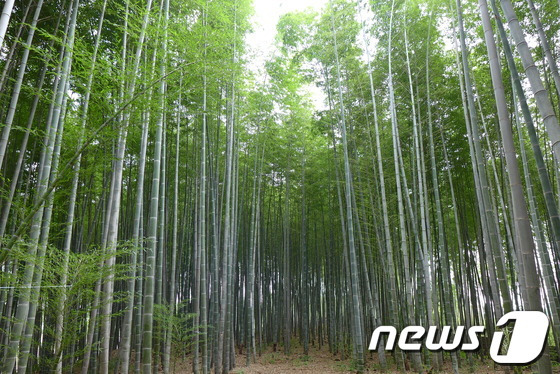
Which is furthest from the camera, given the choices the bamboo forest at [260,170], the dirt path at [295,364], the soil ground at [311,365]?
the dirt path at [295,364]

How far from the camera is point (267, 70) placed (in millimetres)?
7457

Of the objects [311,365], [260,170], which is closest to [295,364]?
[311,365]

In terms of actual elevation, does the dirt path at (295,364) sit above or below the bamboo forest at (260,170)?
below

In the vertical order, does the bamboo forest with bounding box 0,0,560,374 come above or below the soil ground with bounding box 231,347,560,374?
above

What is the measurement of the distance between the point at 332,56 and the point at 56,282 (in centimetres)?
536

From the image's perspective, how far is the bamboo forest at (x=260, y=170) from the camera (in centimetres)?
292

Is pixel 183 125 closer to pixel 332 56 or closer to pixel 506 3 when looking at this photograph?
pixel 332 56

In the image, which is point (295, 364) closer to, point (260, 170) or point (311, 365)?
point (311, 365)

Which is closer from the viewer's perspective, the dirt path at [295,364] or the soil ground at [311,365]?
the soil ground at [311,365]

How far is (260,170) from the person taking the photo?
7840 mm

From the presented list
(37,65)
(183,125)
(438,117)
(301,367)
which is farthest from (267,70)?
(301,367)

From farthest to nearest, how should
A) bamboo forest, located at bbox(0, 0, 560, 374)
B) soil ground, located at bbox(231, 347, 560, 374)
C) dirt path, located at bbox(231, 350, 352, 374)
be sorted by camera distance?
dirt path, located at bbox(231, 350, 352, 374)
soil ground, located at bbox(231, 347, 560, 374)
bamboo forest, located at bbox(0, 0, 560, 374)

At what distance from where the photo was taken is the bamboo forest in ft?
9.58

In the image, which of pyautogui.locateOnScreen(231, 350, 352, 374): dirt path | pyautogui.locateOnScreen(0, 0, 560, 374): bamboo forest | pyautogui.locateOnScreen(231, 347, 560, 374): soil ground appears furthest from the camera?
pyautogui.locateOnScreen(231, 350, 352, 374): dirt path
